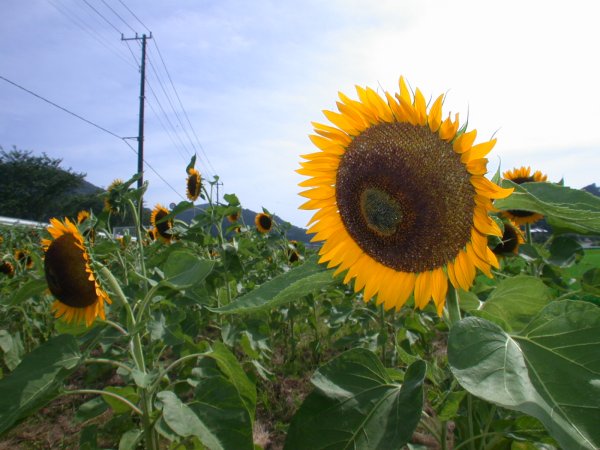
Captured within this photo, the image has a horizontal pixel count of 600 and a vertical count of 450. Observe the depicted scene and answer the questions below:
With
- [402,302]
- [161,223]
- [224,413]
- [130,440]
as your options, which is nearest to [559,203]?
[402,302]

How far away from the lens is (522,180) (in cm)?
373

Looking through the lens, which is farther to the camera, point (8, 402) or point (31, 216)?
point (31, 216)

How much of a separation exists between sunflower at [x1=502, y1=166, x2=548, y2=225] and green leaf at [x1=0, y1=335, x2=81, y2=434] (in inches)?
112

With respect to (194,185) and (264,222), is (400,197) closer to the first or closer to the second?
(194,185)

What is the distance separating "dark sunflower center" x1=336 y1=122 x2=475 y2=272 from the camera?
40.1 inches

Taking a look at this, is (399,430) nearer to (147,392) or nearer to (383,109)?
(383,109)

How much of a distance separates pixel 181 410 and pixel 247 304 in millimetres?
818

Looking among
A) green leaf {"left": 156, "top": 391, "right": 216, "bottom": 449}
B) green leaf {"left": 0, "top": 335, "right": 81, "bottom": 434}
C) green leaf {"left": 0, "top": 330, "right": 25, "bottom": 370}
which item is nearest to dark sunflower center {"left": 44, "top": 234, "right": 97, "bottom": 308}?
green leaf {"left": 0, "top": 335, "right": 81, "bottom": 434}

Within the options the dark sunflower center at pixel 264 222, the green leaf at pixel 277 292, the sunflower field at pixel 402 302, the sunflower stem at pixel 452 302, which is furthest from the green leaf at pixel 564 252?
the dark sunflower center at pixel 264 222

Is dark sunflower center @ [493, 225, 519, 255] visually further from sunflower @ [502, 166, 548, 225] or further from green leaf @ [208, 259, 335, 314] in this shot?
green leaf @ [208, 259, 335, 314]

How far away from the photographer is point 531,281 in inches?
45.4

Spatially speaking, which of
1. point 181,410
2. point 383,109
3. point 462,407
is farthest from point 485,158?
point 181,410

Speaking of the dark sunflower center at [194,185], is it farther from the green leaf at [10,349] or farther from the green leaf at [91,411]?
the green leaf at [91,411]

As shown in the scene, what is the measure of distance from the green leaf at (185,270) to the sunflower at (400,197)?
39 centimetres
